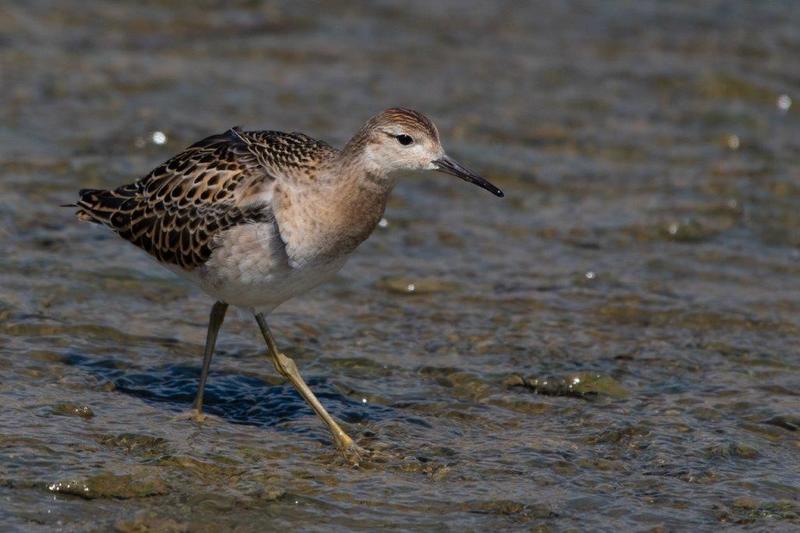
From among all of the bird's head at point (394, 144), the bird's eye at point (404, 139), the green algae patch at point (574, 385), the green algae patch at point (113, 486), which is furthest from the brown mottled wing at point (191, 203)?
the green algae patch at point (574, 385)

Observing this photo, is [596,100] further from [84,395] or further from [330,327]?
[84,395]

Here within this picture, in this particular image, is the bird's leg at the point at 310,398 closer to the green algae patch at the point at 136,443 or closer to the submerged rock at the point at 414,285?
the green algae patch at the point at 136,443

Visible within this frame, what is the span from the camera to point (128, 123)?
1362cm

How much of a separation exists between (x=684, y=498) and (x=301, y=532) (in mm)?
2163

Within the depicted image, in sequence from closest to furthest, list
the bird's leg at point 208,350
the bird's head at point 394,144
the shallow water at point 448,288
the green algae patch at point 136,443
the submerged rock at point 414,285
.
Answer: the shallow water at point 448,288
the green algae patch at point 136,443
the bird's head at point 394,144
the bird's leg at point 208,350
the submerged rock at point 414,285

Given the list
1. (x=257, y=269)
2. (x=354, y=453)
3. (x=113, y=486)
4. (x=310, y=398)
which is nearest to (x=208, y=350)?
(x=310, y=398)

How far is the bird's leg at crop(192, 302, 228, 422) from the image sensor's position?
28.5 feet

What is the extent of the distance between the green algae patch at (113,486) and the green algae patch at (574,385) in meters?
2.76

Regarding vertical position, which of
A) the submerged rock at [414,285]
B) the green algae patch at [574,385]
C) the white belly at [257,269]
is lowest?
the green algae patch at [574,385]

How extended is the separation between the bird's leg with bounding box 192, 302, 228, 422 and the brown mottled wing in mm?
468

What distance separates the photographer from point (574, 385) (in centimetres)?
933

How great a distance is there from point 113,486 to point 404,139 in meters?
2.65

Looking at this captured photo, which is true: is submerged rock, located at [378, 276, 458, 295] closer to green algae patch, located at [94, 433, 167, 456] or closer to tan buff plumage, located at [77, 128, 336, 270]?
tan buff plumage, located at [77, 128, 336, 270]

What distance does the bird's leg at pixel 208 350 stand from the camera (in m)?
8.68
